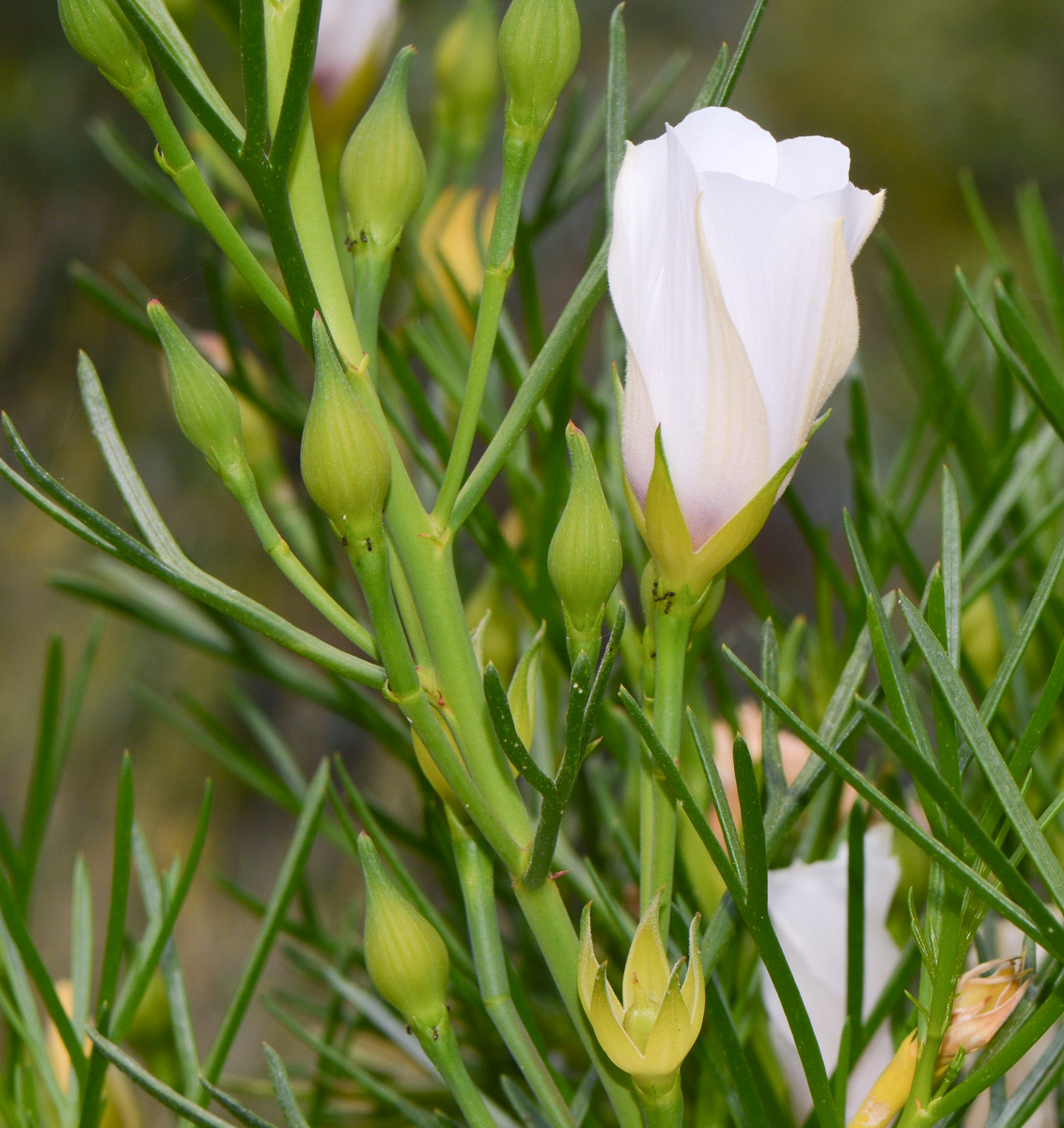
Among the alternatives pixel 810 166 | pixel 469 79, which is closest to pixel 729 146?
pixel 810 166

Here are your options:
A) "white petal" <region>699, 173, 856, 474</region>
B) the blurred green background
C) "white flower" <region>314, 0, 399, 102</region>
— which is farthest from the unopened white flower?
the blurred green background

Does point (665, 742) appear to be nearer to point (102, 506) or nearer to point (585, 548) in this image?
point (585, 548)

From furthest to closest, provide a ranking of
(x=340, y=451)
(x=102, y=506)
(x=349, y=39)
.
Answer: (x=102, y=506)
(x=349, y=39)
(x=340, y=451)

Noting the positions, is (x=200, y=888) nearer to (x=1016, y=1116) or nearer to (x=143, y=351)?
(x=143, y=351)

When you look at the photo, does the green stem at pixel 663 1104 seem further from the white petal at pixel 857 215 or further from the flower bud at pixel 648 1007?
the white petal at pixel 857 215

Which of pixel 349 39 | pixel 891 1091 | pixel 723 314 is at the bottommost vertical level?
pixel 891 1091

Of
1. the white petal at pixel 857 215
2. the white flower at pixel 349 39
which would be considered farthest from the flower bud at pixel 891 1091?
the white flower at pixel 349 39
